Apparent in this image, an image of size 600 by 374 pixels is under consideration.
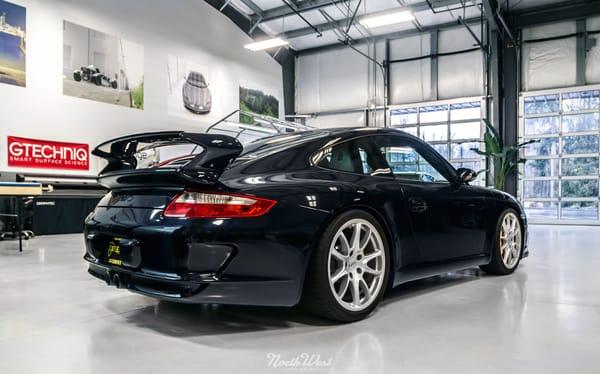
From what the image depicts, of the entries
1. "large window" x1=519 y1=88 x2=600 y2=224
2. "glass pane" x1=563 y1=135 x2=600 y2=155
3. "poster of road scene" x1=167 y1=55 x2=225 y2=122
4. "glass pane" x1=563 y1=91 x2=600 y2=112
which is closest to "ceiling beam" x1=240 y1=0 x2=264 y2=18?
"poster of road scene" x1=167 y1=55 x2=225 y2=122

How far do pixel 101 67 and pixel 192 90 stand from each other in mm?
2397

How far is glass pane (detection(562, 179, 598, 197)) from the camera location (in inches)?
442

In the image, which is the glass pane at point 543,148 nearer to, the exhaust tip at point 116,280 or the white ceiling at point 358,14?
the white ceiling at point 358,14

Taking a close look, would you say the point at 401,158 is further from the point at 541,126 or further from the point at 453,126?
the point at 453,126

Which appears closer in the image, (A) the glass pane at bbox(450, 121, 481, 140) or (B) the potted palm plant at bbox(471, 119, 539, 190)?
(B) the potted palm plant at bbox(471, 119, 539, 190)

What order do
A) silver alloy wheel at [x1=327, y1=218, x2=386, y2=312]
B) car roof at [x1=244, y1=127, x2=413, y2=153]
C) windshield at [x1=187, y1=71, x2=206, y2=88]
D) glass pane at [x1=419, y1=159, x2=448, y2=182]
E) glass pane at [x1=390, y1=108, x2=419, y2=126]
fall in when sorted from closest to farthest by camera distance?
silver alloy wheel at [x1=327, y1=218, x2=386, y2=312] → car roof at [x1=244, y1=127, x2=413, y2=153] → glass pane at [x1=419, y1=159, x2=448, y2=182] → windshield at [x1=187, y1=71, x2=206, y2=88] → glass pane at [x1=390, y1=108, x2=419, y2=126]

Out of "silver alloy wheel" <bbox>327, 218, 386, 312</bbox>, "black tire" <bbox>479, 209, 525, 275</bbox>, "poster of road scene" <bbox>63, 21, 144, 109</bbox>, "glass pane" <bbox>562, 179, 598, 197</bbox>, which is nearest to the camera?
"silver alloy wheel" <bbox>327, 218, 386, 312</bbox>

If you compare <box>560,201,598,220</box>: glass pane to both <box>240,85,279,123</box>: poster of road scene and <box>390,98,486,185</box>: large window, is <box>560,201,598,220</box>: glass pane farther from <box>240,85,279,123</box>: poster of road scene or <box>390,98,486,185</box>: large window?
<box>240,85,279,123</box>: poster of road scene

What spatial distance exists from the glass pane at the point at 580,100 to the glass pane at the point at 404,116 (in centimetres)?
391

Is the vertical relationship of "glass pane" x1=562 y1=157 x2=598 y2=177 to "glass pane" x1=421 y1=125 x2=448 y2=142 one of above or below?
below

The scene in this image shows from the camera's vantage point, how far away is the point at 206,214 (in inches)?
71.6

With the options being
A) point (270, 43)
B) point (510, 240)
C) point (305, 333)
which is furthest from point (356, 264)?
point (270, 43)

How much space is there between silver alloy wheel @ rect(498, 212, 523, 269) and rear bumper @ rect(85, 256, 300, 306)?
2.09 meters

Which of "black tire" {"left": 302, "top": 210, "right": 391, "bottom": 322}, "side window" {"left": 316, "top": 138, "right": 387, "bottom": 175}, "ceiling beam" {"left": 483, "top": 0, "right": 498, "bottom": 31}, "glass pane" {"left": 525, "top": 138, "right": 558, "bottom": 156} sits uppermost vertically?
"ceiling beam" {"left": 483, "top": 0, "right": 498, "bottom": 31}
